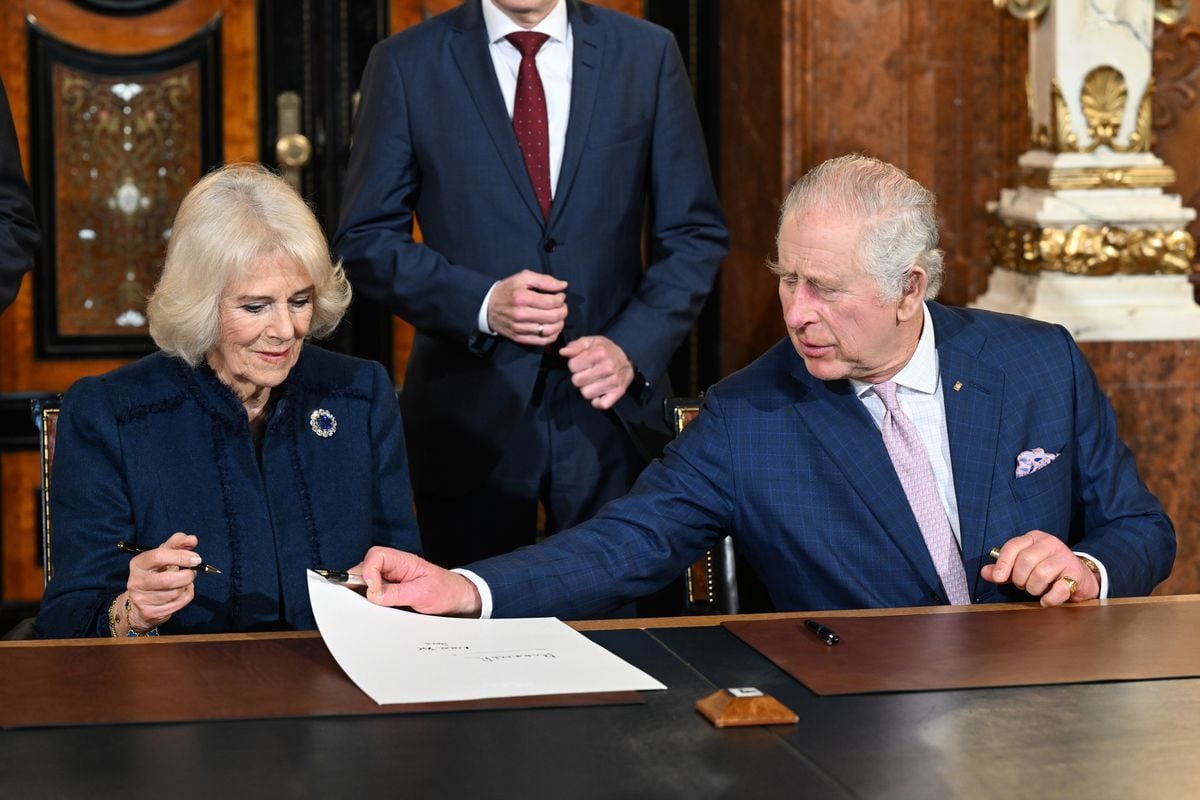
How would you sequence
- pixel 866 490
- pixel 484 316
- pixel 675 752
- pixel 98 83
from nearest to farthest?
pixel 675 752, pixel 866 490, pixel 484 316, pixel 98 83

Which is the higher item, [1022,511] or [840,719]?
[1022,511]

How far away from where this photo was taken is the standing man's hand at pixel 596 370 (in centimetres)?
326

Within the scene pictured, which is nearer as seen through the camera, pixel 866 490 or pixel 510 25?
pixel 866 490

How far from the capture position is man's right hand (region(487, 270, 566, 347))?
10.6ft

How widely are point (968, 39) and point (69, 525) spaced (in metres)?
2.94

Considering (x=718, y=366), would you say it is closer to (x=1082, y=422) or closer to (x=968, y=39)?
(x=968, y=39)

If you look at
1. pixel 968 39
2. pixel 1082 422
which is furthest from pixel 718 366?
pixel 1082 422

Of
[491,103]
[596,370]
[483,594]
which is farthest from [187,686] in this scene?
[491,103]

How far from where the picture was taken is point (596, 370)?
3262 millimetres

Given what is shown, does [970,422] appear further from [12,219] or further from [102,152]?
[102,152]

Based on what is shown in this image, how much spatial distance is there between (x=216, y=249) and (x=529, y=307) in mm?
727

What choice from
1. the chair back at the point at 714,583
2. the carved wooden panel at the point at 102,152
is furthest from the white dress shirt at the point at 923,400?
the carved wooden panel at the point at 102,152

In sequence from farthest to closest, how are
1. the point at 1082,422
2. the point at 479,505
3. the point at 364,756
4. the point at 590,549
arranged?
1. the point at 479,505
2. the point at 1082,422
3. the point at 590,549
4. the point at 364,756

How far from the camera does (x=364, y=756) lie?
5.72ft
